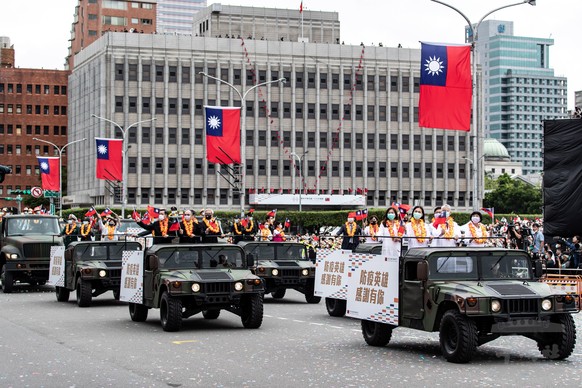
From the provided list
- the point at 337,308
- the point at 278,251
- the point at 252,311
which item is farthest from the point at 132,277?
the point at 278,251

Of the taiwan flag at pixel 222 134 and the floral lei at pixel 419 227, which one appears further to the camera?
the taiwan flag at pixel 222 134

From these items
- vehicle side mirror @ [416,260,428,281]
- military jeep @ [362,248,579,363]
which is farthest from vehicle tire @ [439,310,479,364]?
vehicle side mirror @ [416,260,428,281]

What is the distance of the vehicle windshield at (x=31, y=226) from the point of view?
109 ft

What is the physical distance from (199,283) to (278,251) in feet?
28.4

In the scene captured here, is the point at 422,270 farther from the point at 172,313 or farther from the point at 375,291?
the point at 172,313

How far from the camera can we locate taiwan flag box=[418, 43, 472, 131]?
1233 inches

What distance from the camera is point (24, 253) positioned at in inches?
1254

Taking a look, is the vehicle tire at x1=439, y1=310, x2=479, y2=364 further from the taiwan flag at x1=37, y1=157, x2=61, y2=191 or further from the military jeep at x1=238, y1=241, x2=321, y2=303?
the taiwan flag at x1=37, y1=157, x2=61, y2=191

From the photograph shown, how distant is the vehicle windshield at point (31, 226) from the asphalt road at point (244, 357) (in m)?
10.9

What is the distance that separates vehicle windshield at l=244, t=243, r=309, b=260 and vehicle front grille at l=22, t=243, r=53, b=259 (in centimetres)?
758

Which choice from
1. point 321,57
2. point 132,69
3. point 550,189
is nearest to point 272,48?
point 321,57

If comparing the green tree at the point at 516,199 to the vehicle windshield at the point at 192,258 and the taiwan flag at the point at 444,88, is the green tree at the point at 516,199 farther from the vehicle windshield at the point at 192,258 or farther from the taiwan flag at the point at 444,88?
the vehicle windshield at the point at 192,258

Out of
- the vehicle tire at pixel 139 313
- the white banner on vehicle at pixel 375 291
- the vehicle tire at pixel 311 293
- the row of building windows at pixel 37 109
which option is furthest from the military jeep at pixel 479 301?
the row of building windows at pixel 37 109

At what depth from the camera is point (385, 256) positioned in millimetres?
16703
